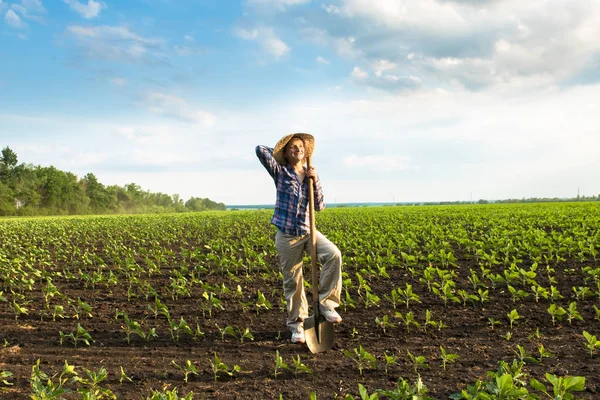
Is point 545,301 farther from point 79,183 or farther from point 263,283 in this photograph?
point 79,183

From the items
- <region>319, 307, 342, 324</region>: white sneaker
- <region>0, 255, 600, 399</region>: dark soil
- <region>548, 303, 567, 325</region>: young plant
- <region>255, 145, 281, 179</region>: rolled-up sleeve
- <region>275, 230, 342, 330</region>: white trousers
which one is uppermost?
<region>255, 145, 281, 179</region>: rolled-up sleeve

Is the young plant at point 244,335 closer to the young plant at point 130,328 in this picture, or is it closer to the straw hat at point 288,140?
the young plant at point 130,328

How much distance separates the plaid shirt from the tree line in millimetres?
74736

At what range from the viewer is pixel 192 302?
277 inches

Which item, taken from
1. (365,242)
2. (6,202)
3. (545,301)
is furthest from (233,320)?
(6,202)

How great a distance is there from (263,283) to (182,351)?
11.7 ft

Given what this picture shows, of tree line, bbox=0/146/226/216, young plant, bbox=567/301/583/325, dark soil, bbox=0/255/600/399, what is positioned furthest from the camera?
tree line, bbox=0/146/226/216

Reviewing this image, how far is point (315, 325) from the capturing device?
461 centimetres

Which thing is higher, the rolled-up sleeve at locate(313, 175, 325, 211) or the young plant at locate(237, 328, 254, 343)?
the rolled-up sleeve at locate(313, 175, 325, 211)

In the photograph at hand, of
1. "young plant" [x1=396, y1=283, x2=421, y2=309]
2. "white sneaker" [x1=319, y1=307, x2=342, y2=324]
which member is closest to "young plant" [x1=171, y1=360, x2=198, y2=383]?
"white sneaker" [x1=319, y1=307, x2=342, y2=324]

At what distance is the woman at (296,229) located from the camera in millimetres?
4758

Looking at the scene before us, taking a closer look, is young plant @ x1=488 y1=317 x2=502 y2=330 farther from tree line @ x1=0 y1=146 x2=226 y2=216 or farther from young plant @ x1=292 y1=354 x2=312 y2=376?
tree line @ x1=0 y1=146 x2=226 y2=216

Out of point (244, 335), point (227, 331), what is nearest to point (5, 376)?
point (227, 331)

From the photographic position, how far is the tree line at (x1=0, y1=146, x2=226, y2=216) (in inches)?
2729
